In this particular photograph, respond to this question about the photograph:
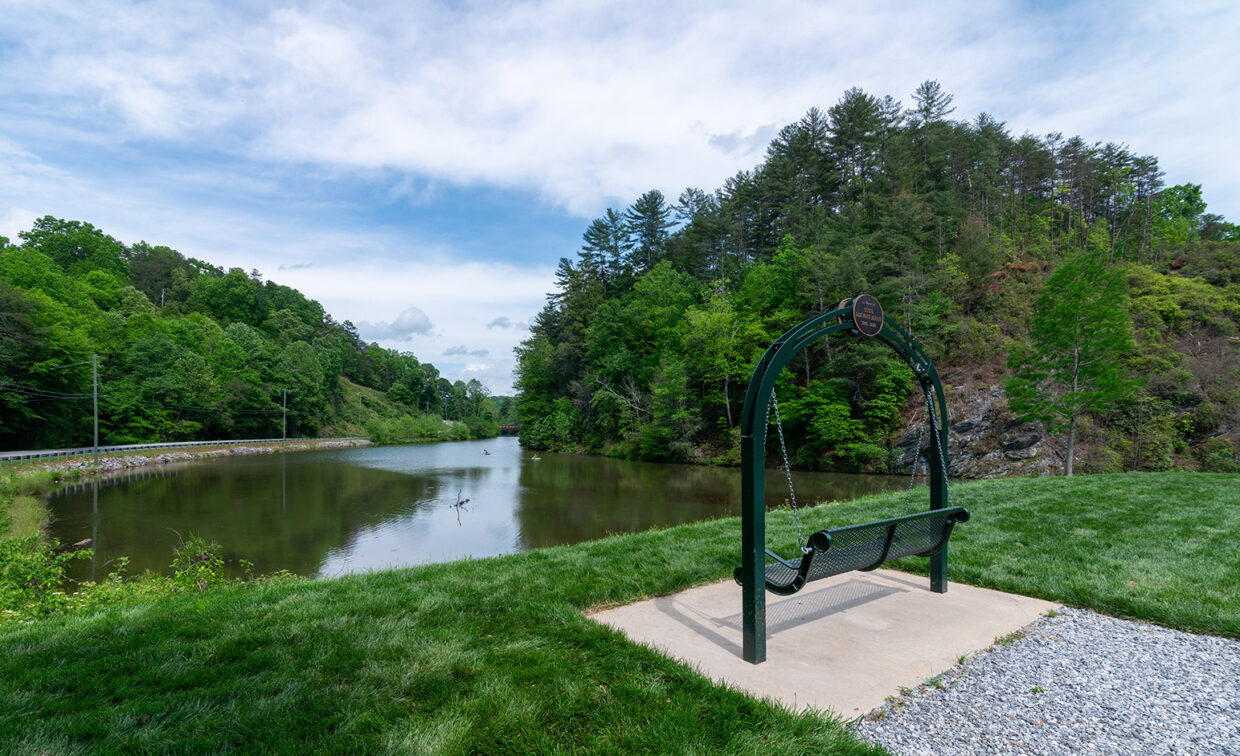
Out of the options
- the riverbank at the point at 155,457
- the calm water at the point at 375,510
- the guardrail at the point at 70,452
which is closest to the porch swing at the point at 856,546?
the calm water at the point at 375,510

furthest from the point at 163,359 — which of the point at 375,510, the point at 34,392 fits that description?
the point at 375,510

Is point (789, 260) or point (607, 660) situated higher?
point (789, 260)

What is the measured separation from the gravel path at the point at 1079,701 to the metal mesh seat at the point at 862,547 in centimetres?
77

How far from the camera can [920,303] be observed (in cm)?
2467

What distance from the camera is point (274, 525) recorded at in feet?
46.2

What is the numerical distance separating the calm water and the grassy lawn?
282 centimetres

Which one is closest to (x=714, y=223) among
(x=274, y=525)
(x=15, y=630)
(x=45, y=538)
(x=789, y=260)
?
(x=789, y=260)

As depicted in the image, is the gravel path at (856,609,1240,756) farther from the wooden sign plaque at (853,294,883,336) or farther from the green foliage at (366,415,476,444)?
the green foliage at (366,415,476,444)

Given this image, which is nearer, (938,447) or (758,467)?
(758,467)

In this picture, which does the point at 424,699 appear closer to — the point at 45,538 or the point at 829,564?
the point at 829,564

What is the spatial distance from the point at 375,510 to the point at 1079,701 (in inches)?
685

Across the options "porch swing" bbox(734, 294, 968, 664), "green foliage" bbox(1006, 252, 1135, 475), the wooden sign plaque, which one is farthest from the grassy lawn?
"green foliage" bbox(1006, 252, 1135, 475)

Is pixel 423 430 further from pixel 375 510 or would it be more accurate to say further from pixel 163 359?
pixel 375 510

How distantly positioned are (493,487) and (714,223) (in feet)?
91.4
